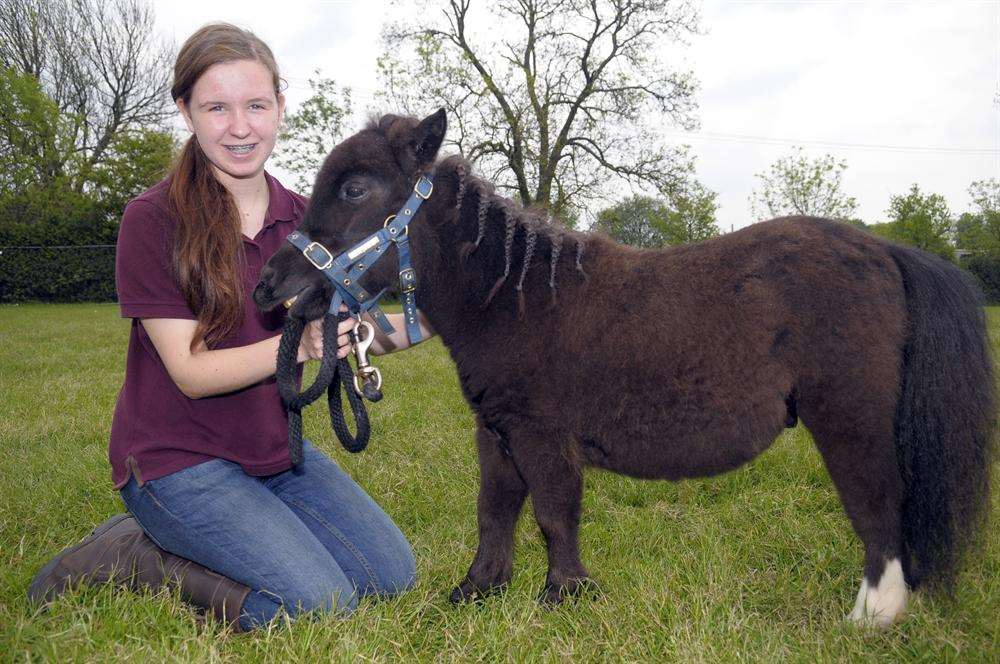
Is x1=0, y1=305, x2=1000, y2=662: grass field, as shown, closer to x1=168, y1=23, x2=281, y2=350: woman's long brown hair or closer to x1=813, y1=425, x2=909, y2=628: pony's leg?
x1=813, y1=425, x2=909, y2=628: pony's leg

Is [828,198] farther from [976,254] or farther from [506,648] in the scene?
[506,648]

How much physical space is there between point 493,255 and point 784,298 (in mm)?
1223

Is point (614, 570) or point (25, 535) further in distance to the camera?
point (25, 535)

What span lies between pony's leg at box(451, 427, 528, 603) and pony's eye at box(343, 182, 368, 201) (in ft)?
3.83

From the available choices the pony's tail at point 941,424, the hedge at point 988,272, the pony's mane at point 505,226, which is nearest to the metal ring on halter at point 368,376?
the pony's mane at point 505,226

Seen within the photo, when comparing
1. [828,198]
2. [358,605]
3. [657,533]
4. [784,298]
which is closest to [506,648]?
[358,605]

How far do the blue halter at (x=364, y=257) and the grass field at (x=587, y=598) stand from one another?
1.27 metres

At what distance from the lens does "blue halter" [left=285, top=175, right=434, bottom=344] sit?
2641 mm

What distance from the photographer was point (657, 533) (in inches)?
147

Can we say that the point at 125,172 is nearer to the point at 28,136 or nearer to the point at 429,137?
the point at 28,136

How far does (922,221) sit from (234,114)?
41.2 m

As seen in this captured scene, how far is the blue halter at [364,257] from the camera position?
2641 millimetres

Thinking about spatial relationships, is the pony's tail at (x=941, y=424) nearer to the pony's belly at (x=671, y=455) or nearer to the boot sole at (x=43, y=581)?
the pony's belly at (x=671, y=455)

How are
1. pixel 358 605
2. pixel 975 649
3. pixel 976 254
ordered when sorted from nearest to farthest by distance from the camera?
pixel 975 649 < pixel 358 605 < pixel 976 254
